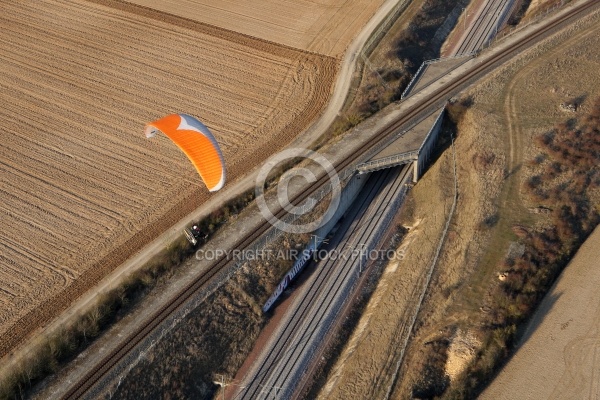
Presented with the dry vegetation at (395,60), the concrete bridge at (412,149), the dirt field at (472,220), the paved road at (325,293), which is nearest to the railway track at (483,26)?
the dry vegetation at (395,60)

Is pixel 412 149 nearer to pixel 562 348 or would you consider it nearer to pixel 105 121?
pixel 562 348

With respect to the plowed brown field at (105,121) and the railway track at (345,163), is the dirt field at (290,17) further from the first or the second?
the railway track at (345,163)

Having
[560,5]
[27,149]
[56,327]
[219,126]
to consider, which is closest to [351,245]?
[219,126]

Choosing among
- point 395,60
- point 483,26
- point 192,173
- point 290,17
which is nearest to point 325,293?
point 192,173

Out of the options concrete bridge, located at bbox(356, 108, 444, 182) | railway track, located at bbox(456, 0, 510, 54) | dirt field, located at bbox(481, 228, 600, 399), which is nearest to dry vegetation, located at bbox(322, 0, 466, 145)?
railway track, located at bbox(456, 0, 510, 54)

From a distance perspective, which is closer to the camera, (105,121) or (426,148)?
(426,148)

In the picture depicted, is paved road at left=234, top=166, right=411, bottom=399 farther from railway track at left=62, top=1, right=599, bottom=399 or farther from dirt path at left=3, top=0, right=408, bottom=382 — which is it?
dirt path at left=3, top=0, right=408, bottom=382
